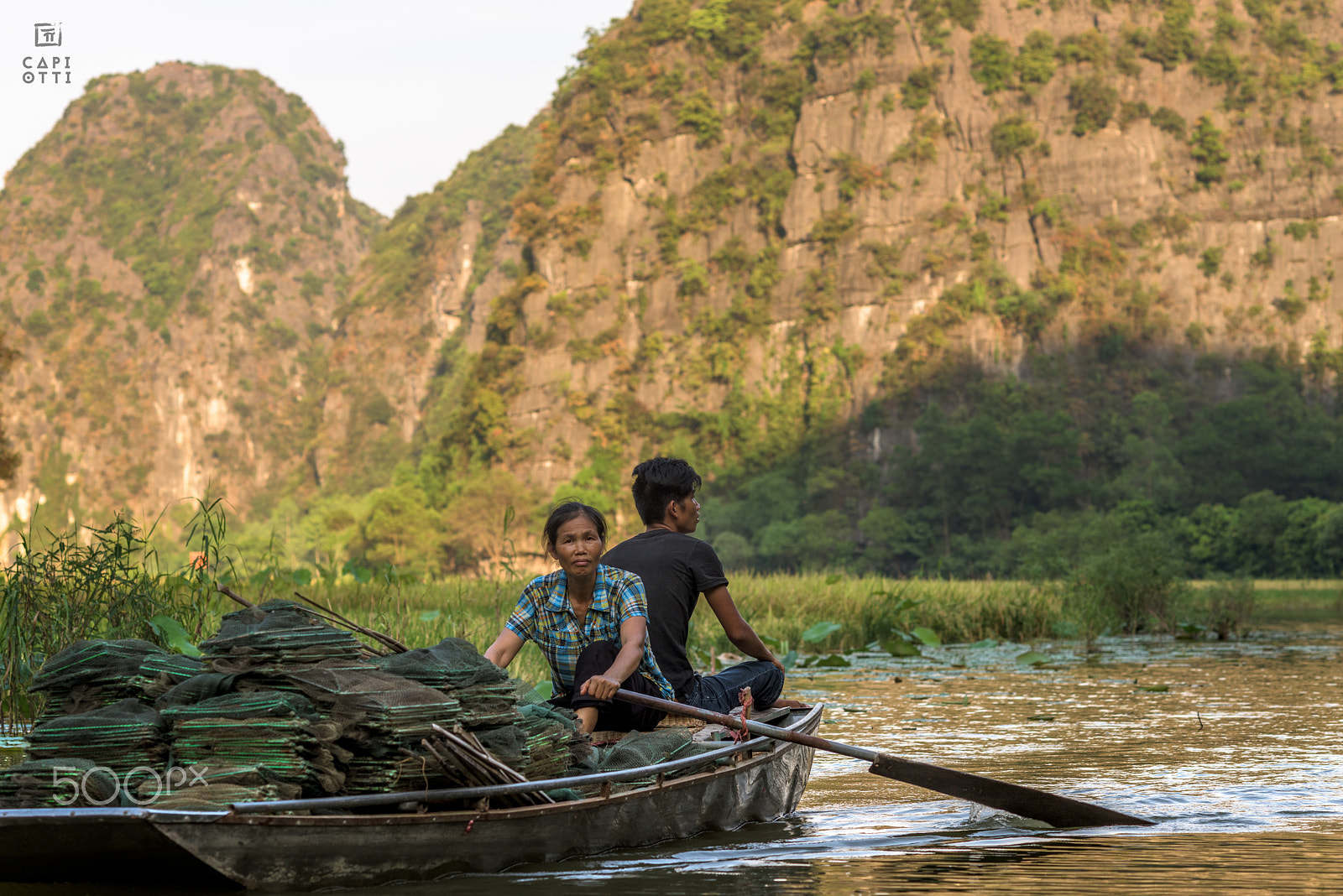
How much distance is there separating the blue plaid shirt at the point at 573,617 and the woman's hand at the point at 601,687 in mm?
266

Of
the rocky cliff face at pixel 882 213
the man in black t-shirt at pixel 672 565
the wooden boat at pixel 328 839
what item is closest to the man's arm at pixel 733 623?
the man in black t-shirt at pixel 672 565

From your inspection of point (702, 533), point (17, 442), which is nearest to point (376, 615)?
point (702, 533)

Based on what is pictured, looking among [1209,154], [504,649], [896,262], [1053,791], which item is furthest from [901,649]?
[1209,154]

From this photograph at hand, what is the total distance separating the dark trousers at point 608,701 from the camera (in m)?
5.59

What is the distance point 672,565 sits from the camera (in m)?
5.89

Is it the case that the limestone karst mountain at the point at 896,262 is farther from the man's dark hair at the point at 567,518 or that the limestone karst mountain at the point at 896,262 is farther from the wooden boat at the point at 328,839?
the wooden boat at the point at 328,839

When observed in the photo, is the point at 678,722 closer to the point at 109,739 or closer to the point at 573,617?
the point at 573,617

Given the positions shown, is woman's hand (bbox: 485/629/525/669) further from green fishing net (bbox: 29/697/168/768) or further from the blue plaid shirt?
green fishing net (bbox: 29/697/168/768)

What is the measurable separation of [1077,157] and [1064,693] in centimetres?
5175

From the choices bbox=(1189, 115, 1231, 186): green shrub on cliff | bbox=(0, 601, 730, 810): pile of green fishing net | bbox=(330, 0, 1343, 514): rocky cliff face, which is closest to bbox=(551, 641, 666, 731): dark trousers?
bbox=(0, 601, 730, 810): pile of green fishing net

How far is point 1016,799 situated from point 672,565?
5.60 feet

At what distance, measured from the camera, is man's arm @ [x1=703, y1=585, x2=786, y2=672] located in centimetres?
592

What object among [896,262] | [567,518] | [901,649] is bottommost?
[901,649]

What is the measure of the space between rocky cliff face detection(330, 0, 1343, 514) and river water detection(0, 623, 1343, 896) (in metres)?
46.8
